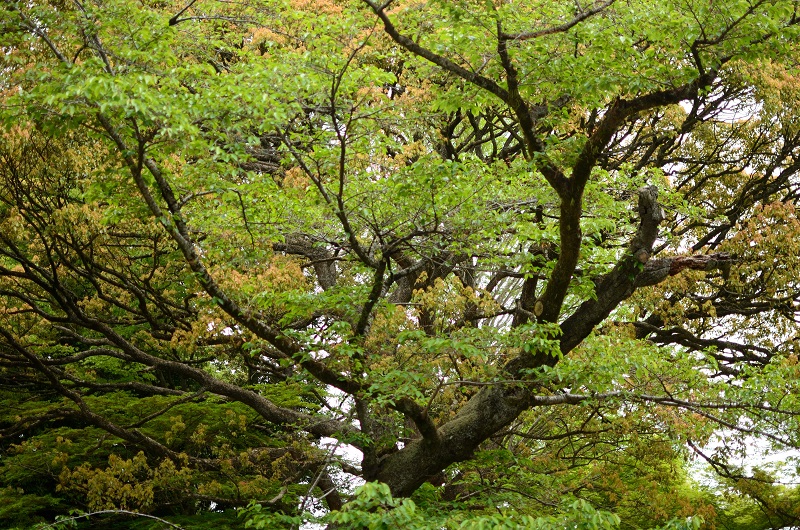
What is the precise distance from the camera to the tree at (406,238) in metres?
6.04

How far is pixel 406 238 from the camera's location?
21.7 feet

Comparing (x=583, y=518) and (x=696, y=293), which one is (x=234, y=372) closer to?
(x=696, y=293)

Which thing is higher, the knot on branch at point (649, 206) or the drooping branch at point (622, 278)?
the knot on branch at point (649, 206)

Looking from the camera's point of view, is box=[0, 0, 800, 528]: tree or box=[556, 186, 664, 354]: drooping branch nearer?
box=[0, 0, 800, 528]: tree

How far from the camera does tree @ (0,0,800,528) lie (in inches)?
238

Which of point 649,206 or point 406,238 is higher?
point 649,206

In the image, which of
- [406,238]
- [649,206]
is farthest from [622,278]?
[406,238]

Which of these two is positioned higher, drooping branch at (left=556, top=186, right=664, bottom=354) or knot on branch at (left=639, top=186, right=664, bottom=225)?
knot on branch at (left=639, top=186, right=664, bottom=225)

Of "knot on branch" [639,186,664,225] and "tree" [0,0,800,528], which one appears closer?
"tree" [0,0,800,528]

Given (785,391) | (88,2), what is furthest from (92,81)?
(785,391)

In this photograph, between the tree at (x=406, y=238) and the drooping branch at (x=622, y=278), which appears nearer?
the tree at (x=406, y=238)

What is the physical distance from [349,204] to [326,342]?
157 centimetres

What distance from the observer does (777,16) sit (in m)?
5.60

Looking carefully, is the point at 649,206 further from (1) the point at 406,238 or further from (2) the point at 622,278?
(1) the point at 406,238
